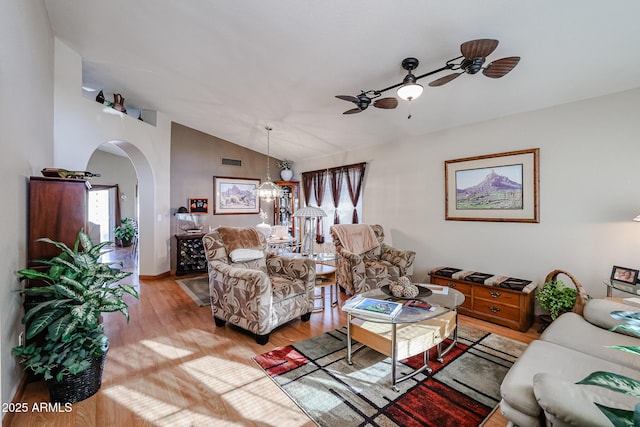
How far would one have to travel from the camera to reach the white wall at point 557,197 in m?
2.81

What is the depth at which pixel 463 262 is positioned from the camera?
3957 millimetres

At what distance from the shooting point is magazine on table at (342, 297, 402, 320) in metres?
2.19

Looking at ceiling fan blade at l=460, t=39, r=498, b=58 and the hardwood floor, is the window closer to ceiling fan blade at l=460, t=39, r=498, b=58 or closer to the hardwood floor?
the hardwood floor

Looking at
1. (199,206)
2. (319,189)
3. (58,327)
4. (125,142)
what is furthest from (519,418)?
(199,206)

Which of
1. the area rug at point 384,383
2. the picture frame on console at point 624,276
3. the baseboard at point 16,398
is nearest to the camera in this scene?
the baseboard at point 16,398

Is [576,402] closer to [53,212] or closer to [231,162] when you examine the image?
[53,212]

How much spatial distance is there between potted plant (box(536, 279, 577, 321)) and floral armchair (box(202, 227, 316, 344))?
8.13ft

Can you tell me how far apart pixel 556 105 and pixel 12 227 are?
200 inches

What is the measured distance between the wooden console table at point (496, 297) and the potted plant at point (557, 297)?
0.14m

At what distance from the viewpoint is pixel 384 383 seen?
2135 mm

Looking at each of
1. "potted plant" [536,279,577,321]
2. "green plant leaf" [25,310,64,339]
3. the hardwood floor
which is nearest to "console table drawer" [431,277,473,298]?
the hardwood floor

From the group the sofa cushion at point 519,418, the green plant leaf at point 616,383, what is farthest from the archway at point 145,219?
the green plant leaf at point 616,383

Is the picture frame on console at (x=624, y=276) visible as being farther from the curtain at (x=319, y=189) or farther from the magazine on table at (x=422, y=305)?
the curtain at (x=319, y=189)

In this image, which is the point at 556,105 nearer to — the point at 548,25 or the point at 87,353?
the point at 548,25
